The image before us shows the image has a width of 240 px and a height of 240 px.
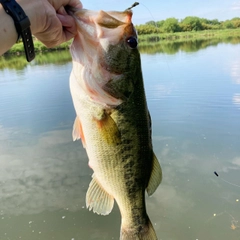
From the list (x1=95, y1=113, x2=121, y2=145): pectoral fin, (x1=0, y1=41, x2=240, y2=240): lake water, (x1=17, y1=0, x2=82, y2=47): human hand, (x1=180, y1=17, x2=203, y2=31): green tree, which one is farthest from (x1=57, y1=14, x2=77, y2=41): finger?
(x1=180, y1=17, x2=203, y2=31): green tree

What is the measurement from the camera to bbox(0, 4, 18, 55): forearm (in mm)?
1291

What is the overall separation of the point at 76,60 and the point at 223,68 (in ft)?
39.4

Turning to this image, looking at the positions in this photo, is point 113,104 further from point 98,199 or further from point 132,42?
point 98,199

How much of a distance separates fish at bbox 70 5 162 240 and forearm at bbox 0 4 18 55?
285 millimetres

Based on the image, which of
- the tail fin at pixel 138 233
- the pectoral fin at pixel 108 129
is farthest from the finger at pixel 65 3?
the tail fin at pixel 138 233

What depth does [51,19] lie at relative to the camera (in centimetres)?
141

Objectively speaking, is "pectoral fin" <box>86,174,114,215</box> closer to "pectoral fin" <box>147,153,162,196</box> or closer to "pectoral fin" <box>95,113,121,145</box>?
"pectoral fin" <box>147,153,162,196</box>

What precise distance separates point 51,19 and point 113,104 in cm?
51

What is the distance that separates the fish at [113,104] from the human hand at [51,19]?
0.06 m

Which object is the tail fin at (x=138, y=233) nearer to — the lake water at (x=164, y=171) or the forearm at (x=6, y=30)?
the forearm at (x=6, y=30)

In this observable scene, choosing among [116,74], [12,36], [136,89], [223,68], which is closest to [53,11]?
[12,36]

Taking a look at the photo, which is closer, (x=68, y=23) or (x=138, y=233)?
(x=68, y=23)

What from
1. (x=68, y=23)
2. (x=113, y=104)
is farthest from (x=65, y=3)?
(x=113, y=104)

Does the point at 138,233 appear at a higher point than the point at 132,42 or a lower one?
lower
